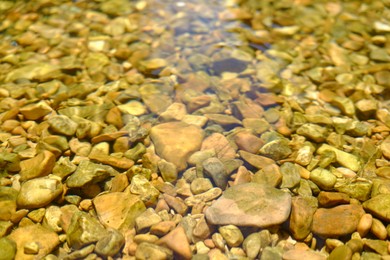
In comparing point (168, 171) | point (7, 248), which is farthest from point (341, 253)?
point (7, 248)

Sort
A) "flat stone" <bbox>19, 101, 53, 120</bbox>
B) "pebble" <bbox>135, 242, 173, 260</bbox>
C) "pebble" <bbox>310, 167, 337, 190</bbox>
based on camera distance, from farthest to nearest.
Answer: "flat stone" <bbox>19, 101, 53, 120</bbox> → "pebble" <bbox>310, 167, 337, 190</bbox> → "pebble" <bbox>135, 242, 173, 260</bbox>

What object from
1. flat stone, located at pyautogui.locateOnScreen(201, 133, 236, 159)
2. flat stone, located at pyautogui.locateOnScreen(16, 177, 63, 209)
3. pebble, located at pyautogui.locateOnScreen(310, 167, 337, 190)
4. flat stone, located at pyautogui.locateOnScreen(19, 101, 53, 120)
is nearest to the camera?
flat stone, located at pyautogui.locateOnScreen(16, 177, 63, 209)

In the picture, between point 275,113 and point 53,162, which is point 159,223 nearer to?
point 53,162

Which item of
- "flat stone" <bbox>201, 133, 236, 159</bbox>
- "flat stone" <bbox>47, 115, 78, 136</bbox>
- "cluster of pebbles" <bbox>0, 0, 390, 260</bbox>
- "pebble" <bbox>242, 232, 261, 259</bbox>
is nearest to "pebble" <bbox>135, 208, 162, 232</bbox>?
"cluster of pebbles" <bbox>0, 0, 390, 260</bbox>

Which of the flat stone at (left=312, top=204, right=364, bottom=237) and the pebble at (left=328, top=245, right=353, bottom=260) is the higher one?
the flat stone at (left=312, top=204, right=364, bottom=237)

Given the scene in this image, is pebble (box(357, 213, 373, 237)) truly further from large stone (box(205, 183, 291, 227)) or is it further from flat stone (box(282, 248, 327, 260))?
large stone (box(205, 183, 291, 227))

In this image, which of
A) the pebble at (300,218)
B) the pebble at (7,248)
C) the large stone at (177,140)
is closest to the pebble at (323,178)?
the pebble at (300,218)
